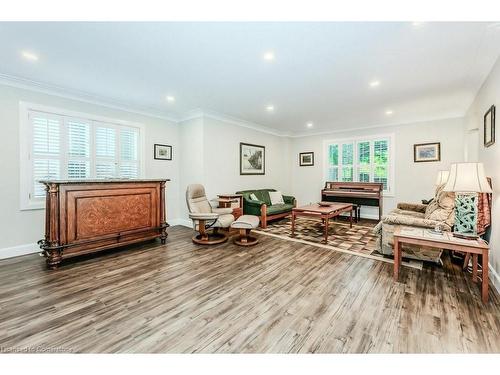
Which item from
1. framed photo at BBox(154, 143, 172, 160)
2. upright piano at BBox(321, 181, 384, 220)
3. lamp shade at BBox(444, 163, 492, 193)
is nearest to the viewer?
lamp shade at BBox(444, 163, 492, 193)

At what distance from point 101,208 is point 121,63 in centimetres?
199

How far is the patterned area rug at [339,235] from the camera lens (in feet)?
11.7

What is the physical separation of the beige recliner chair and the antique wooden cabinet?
52 cm

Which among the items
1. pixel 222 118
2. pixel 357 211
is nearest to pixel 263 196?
pixel 222 118

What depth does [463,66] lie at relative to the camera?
293 centimetres

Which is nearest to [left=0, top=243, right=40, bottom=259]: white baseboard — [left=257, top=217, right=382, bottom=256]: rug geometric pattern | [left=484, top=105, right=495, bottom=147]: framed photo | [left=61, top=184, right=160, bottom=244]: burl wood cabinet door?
[left=61, top=184, right=160, bottom=244]: burl wood cabinet door

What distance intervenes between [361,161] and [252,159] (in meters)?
3.07

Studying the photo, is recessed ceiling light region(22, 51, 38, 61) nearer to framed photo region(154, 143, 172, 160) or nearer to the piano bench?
framed photo region(154, 143, 172, 160)

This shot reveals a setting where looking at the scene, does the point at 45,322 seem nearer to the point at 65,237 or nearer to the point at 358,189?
the point at 65,237

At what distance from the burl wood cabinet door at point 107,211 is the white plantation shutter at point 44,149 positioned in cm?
112

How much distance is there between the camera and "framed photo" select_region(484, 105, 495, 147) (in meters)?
2.77

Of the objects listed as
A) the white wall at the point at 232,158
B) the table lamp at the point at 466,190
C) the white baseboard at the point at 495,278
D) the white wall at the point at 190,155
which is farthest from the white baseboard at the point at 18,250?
the white baseboard at the point at 495,278

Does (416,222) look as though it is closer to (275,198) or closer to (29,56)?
(275,198)
